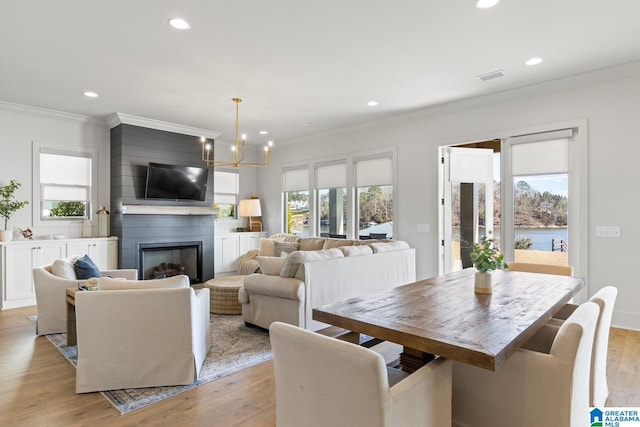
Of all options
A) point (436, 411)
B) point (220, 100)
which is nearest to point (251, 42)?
point (220, 100)

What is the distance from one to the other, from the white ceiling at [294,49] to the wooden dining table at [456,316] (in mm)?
2095

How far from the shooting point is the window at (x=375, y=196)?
5980mm

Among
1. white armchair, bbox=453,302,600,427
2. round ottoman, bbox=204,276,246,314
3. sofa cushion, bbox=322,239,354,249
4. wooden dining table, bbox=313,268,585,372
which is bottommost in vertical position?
round ottoman, bbox=204,276,246,314

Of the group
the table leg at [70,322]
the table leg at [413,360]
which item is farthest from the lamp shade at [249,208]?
the table leg at [413,360]

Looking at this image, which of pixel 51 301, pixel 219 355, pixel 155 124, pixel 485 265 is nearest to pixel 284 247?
pixel 155 124

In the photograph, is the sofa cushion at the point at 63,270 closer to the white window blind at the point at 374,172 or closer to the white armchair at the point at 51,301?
the white armchair at the point at 51,301

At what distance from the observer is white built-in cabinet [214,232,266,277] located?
22.8 feet

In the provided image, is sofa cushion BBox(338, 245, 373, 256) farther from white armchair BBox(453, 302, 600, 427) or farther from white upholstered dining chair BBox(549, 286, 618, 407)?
white armchair BBox(453, 302, 600, 427)

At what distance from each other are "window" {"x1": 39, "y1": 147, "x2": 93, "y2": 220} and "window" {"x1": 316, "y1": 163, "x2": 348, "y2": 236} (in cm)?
395

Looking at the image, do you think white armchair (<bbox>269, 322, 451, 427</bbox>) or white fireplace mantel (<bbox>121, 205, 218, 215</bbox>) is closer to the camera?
white armchair (<bbox>269, 322, 451, 427</bbox>)

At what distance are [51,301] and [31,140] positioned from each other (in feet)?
9.40

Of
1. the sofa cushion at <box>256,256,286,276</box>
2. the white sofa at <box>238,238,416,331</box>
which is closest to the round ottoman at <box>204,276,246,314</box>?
the white sofa at <box>238,238,416,331</box>

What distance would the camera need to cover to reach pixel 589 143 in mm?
4020

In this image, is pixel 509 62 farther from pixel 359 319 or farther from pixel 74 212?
pixel 74 212
